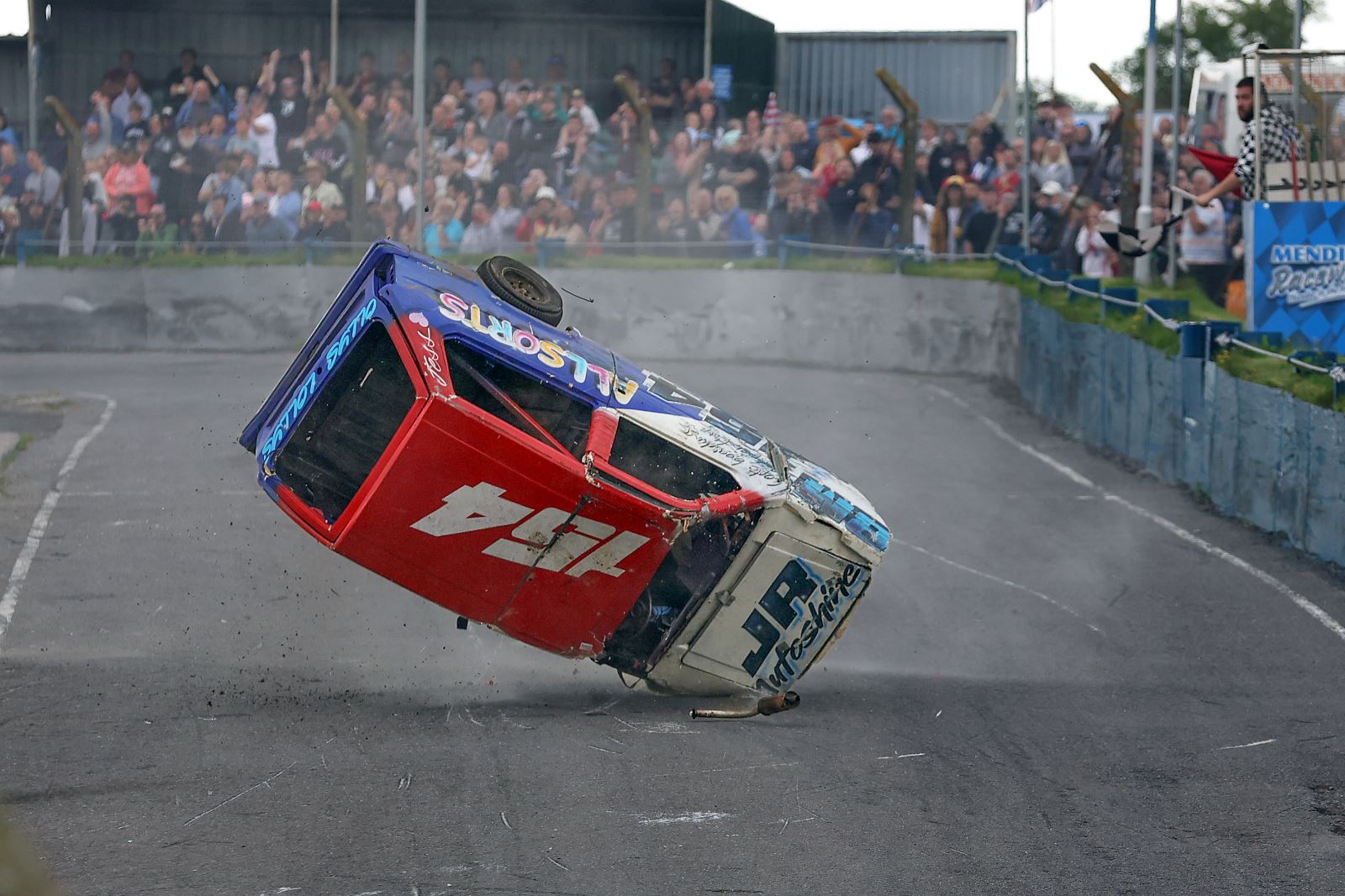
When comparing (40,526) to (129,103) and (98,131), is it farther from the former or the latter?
(129,103)

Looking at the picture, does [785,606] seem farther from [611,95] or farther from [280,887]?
[611,95]

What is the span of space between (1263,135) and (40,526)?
35.0ft

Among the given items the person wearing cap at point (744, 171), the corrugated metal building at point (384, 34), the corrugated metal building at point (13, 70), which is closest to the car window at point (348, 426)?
the person wearing cap at point (744, 171)

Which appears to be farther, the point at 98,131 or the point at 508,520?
the point at 98,131

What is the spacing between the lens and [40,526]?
13.1 metres

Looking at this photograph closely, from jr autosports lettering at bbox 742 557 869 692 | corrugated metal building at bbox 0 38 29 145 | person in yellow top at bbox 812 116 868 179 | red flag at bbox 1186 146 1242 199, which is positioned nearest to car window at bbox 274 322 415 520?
jr autosports lettering at bbox 742 557 869 692

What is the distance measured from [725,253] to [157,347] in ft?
25.1

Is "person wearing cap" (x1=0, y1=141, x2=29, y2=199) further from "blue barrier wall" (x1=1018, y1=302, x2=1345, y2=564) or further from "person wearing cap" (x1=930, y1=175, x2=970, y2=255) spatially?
"blue barrier wall" (x1=1018, y1=302, x2=1345, y2=564)

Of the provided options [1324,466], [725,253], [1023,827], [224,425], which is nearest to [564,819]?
[1023,827]

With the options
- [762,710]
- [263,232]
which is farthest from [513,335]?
[263,232]

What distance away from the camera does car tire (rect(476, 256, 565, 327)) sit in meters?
8.73

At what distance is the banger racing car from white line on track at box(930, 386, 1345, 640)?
3.73 metres

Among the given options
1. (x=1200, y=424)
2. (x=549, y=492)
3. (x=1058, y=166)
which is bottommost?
(x=1200, y=424)

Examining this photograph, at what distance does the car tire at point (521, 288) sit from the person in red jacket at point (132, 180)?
52.7 ft
